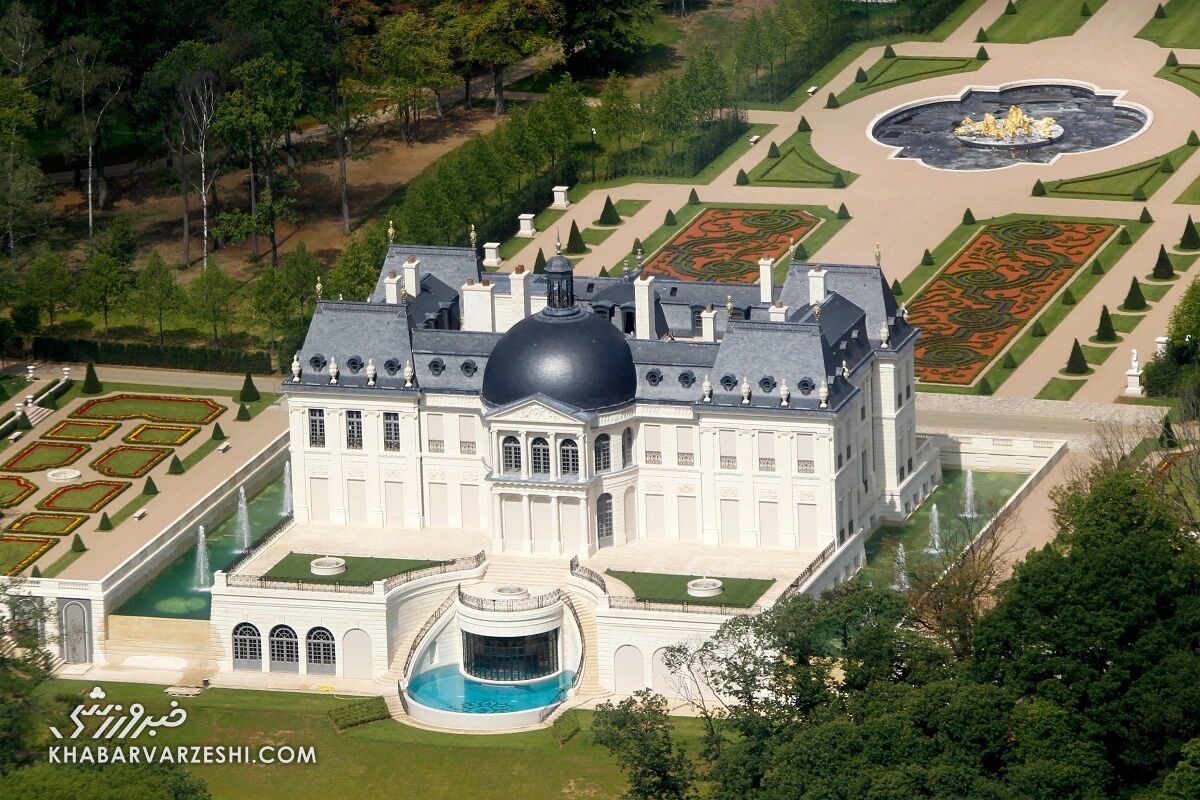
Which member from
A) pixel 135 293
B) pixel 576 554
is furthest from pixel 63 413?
pixel 576 554

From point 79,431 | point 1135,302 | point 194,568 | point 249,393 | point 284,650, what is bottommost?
point 284,650

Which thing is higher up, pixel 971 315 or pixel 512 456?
pixel 512 456

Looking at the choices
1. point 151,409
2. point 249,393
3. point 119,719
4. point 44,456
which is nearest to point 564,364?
point 119,719

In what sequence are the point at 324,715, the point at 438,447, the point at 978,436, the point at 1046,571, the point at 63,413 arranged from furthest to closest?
the point at 63,413
the point at 978,436
the point at 438,447
the point at 324,715
the point at 1046,571

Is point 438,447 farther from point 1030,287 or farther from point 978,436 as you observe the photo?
point 1030,287

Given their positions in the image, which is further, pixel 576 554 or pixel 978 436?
pixel 978 436

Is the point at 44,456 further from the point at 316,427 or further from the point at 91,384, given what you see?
the point at 316,427

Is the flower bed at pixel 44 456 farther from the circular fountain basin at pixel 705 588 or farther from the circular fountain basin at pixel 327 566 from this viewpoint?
the circular fountain basin at pixel 705 588

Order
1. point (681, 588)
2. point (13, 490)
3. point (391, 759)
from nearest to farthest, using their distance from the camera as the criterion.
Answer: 1. point (391, 759)
2. point (681, 588)
3. point (13, 490)

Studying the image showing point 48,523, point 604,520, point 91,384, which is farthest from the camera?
point 91,384
